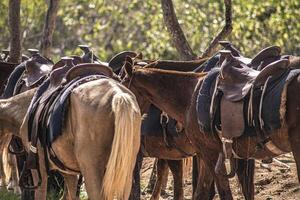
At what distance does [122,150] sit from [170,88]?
7.57ft

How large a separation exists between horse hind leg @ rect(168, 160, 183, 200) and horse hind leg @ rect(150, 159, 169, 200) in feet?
0.73

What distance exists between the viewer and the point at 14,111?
8.46m

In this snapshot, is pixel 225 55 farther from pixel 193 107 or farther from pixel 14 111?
pixel 14 111

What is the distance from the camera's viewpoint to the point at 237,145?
312 inches

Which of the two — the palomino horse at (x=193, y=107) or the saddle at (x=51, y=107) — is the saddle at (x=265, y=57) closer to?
the palomino horse at (x=193, y=107)

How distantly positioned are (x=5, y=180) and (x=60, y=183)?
1.46m

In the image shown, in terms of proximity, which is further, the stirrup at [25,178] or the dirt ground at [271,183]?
the dirt ground at [271,183]

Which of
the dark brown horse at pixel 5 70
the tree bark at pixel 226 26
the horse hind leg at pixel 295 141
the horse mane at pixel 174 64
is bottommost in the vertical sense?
the horse hind leg at pixel 295 141

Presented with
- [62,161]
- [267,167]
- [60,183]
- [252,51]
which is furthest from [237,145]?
[252,51]

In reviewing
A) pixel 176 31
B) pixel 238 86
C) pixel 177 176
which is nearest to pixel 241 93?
pixel 238 86

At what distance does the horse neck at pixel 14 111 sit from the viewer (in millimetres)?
8430

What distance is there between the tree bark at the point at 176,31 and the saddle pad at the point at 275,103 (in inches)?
169

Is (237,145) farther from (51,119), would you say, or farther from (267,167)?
(267,167)

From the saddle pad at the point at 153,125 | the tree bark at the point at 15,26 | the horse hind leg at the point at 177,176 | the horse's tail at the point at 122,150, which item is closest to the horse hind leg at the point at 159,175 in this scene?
the horse hind leg at the point at 177,176
